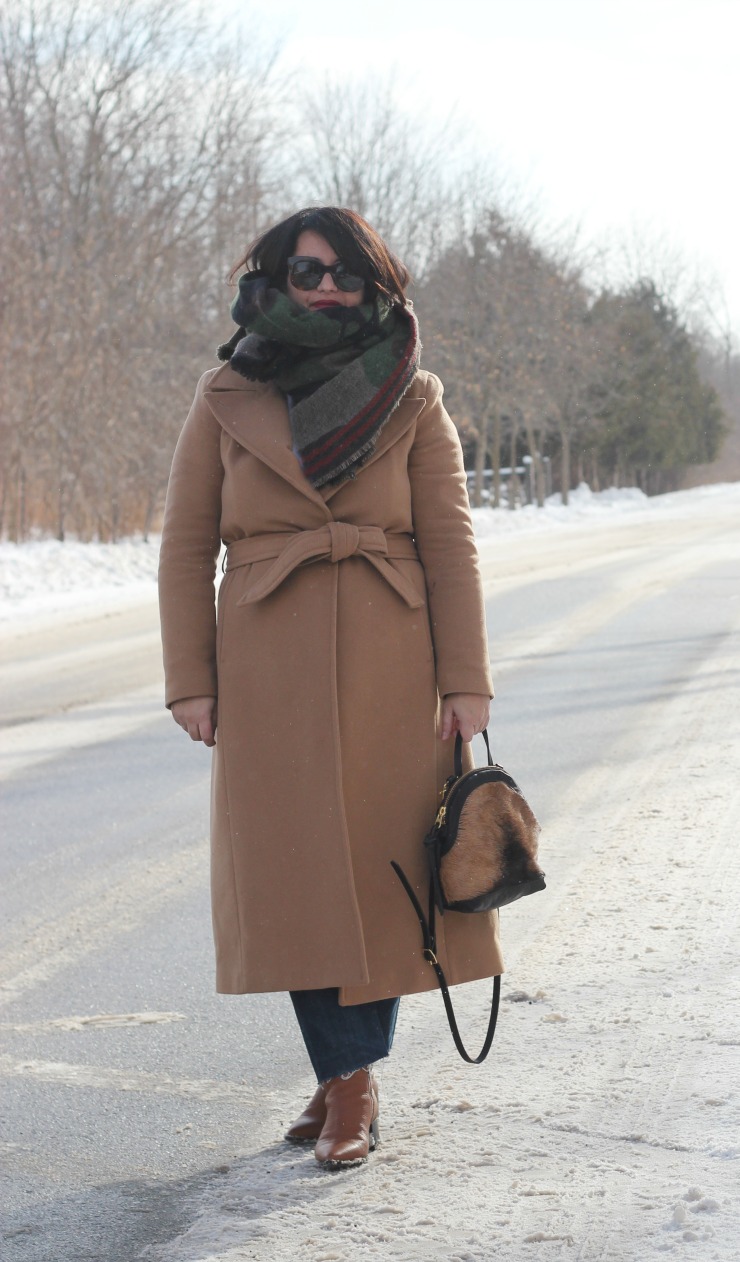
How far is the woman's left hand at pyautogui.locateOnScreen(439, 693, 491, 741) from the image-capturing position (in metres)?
3.09

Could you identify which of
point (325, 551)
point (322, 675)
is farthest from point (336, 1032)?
point (325, 551)

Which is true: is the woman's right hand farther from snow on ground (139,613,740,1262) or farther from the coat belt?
snow on ground (139,613,740,1262)

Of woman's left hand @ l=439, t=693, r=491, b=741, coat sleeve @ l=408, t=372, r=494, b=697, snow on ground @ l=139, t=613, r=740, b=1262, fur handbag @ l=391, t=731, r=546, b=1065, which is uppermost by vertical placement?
coat sleeve @ l=408, t=372, r=494, b=697

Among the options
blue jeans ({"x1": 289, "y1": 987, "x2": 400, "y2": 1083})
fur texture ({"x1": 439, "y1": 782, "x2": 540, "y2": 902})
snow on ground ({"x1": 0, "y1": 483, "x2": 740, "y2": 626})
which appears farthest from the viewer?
snow on ground ({"x1": 0, "y1": 483, "x2": 740, "y2": 626})

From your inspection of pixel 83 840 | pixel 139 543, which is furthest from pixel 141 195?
pixel 83 840

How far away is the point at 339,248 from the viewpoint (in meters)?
3.03

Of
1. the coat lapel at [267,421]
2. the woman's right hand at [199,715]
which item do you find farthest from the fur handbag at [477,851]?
the coat lapel at [267,421]

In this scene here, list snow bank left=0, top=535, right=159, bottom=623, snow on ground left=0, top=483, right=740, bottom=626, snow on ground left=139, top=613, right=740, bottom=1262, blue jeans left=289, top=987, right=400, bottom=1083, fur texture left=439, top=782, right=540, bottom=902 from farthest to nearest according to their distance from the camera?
snow bank left=0, top=535, right=159, bottom=623, snow on ground left=0, top=483, right=740, bottom=626, blue jeans left=289, top=987, right=400, bottom=1083, fur texture left=439, top=782, right=540, bottom=902, snow on ground left=139, top=613, right=740, bottom=1262

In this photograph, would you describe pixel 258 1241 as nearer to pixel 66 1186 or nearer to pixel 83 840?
pixel 66 1186

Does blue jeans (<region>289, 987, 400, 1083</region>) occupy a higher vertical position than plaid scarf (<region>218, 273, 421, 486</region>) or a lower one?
lower

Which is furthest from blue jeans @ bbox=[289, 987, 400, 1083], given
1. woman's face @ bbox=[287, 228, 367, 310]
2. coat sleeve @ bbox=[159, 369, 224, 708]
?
woman's face @ bbox=[287, 228, 367, 310]

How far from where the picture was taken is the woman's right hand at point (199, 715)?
122 inches

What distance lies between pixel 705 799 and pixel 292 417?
3667 millimetres

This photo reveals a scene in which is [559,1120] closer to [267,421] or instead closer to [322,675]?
[322,675]
